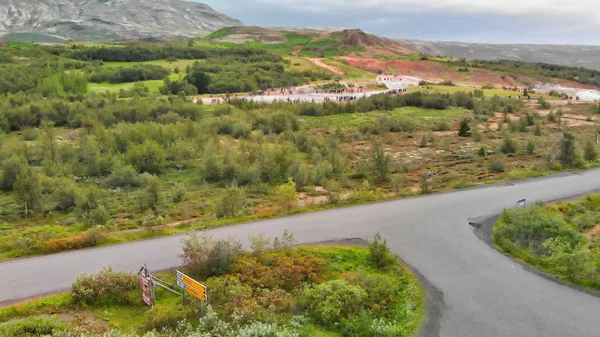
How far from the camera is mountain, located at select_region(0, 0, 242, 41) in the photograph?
12600cm

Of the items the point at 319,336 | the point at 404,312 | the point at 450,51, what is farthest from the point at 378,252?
the point at 450,51

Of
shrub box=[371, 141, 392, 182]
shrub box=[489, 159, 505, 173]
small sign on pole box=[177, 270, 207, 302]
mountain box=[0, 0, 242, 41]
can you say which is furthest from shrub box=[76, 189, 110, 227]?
mountain box=[0, 0, 242, 41]

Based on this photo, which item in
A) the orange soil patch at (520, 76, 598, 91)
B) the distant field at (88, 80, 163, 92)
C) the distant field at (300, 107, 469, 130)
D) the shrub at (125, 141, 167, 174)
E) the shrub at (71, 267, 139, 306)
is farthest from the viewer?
the orange soil patch at (520, 76, 598, 91)

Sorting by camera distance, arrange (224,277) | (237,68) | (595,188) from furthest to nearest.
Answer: (237,68) → (595,188) → (224,277)

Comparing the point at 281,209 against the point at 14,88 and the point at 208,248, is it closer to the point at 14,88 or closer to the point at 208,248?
the point at 208,248

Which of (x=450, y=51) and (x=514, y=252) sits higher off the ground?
(x=450, y=51)

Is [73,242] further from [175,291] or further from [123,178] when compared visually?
[123,178]

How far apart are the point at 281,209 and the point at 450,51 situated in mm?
131326

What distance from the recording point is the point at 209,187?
23.1 meters

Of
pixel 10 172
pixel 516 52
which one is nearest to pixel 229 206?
pixel 10 172

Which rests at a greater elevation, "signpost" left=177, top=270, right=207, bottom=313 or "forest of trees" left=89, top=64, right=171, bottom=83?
"forest of trees" left=89, top=64, right=171, bottom=83

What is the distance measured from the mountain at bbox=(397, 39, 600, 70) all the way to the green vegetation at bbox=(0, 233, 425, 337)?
395ft

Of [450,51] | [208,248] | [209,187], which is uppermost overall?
[450,51]

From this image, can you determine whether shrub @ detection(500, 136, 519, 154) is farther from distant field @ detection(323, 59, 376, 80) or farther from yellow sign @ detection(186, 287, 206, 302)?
distant field @ detection(323, 59, 376, 80)
